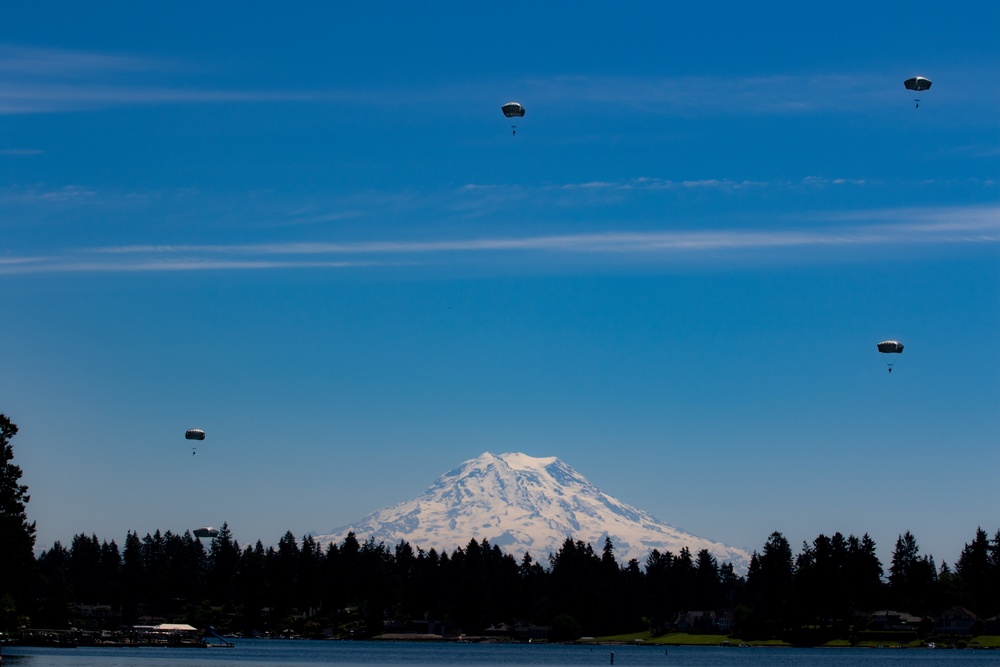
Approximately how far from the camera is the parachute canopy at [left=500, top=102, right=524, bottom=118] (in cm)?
8575

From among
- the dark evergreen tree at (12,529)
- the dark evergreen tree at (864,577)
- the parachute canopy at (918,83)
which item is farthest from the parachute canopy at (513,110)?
the dark evergreen tree at (864,577)

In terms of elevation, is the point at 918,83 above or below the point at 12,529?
above

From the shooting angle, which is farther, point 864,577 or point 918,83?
point 864,577

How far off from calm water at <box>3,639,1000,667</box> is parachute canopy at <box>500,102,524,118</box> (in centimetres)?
5531

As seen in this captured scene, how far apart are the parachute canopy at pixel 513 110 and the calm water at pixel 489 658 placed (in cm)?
5531

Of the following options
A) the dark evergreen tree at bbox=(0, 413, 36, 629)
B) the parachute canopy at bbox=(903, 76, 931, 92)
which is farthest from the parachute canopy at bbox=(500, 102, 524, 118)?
the dark evergreen tree at bbox=(0, 413, 36, 629)

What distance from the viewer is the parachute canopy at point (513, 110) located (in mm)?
85750

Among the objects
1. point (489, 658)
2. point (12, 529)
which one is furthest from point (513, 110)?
point (489, 658)

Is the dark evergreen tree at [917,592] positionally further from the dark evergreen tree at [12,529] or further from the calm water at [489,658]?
the dark evergreen tree at [12,529]

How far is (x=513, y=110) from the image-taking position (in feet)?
282

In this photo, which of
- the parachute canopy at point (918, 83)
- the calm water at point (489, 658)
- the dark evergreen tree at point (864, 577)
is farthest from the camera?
the dark evergreen tree at point (864, 577)

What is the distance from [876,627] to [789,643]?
12999 mm

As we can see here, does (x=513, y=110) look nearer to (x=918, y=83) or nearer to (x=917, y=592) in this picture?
(x=918, y=83)

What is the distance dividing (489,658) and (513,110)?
7991cm
